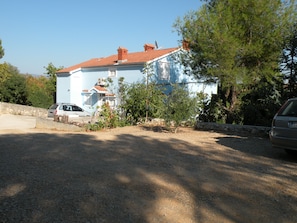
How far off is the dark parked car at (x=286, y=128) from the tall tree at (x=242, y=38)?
21.0ft

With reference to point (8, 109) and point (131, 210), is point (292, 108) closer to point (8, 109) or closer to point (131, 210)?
point (131, 210)

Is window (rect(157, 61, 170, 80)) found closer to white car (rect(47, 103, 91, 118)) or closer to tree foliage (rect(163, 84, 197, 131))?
white car (rect(47, 103, 91, 118))

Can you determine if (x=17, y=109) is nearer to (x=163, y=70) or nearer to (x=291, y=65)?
(x=163, y=70)

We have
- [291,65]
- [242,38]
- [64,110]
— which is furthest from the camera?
[64,110]

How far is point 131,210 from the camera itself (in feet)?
12.8

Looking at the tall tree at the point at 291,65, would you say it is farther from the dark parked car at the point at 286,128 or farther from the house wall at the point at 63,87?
the house wall at the point at 63,87

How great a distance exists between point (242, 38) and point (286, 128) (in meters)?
8.44

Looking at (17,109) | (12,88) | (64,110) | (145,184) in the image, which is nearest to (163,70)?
(64,110)

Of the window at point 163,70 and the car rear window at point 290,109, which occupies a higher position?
the window at point 163,70

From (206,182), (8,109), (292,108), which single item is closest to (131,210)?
(206,182)

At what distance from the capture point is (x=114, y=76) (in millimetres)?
31562

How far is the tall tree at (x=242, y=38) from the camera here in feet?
44.9

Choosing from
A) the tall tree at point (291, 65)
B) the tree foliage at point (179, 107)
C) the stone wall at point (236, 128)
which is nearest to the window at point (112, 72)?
the stone wall at point (236, 128)

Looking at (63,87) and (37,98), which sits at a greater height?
(63,87)
